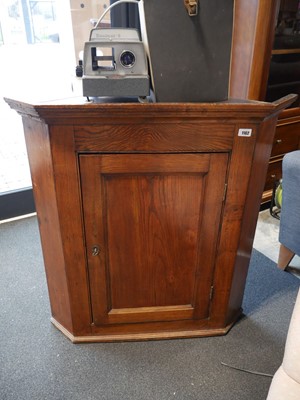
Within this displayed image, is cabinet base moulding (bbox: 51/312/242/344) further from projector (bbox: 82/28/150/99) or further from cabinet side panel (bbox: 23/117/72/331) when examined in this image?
projector (bbox: 82/28/150/99)

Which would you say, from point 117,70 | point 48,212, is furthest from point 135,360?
point 117,70

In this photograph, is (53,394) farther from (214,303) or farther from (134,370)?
(214,303)

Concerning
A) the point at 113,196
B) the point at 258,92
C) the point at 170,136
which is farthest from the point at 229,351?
the point at 258,92

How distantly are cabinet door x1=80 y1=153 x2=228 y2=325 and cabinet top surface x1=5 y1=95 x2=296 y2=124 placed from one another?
0.13m

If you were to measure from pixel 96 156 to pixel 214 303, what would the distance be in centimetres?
78

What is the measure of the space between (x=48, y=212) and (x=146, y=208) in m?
0.36

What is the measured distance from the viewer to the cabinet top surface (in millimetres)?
849

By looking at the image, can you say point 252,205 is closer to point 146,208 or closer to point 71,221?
point 146,208

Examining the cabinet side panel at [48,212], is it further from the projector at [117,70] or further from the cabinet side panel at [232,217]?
the cabinet side panel at [232,217]

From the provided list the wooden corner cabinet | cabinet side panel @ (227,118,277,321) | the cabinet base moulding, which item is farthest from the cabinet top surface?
the cabinet base moulding

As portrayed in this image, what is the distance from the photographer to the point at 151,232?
1.11 meters

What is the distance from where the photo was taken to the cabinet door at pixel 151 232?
0.99 m

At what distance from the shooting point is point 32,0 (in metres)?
1.94

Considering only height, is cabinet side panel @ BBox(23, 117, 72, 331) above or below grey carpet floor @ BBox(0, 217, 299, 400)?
above
